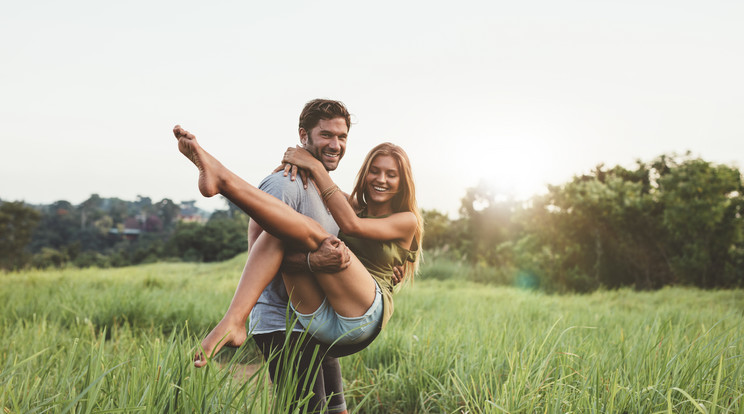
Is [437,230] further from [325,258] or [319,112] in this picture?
[325,258]

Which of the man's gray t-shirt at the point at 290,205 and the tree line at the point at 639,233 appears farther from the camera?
the tree line at the point at 639,233

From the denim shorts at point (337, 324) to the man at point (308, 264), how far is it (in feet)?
0.23

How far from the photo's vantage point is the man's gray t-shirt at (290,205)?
2.21 meters

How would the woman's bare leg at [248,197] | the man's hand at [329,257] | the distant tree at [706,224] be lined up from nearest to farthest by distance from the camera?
1. the woman's bare leg at [248,197]
2. the man's hand at [329,257]
3. the distant tree at [706,224]

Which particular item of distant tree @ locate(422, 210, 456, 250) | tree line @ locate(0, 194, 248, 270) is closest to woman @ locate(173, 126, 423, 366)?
distant tree @ locate(422, 210, 456, 250)

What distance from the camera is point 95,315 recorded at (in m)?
4.98

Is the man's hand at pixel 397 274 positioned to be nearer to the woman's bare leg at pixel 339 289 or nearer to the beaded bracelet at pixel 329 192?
the woman's bare leg at pixel 339 289

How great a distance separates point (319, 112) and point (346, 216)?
65cm

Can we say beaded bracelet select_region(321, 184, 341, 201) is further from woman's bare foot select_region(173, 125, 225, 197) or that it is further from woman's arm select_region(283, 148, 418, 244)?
woman's bare foot select_region(173, 125, 225, 197)

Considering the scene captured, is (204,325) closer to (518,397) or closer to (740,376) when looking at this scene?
(518,397)

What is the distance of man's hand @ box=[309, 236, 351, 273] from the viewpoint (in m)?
1.94

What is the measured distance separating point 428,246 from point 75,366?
19.5 metres

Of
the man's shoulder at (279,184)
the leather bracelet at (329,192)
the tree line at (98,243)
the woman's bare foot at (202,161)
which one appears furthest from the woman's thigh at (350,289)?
the tree line at (98,243)

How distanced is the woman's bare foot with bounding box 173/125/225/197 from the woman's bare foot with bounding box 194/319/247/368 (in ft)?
1.95
